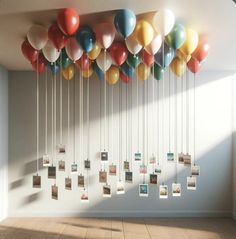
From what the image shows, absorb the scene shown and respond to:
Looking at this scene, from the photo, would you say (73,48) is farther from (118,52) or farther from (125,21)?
(125,21)

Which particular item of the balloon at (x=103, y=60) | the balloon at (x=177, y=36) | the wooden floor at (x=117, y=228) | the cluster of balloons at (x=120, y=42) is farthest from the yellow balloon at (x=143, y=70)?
the wooden floor at (x=117, y=228)

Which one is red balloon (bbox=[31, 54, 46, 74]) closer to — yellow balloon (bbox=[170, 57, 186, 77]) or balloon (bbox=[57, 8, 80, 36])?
balloon (bbox=[57, 8, 80, 36])

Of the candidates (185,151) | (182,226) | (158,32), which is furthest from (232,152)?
(158,32)

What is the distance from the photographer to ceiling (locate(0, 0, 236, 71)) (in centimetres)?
271

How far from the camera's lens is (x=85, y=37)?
3139mm

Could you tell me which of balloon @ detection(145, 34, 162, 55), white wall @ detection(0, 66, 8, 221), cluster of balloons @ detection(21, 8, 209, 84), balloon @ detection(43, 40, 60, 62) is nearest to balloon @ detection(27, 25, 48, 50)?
cluster of balloons @ detection(21, 8, 209, 84)

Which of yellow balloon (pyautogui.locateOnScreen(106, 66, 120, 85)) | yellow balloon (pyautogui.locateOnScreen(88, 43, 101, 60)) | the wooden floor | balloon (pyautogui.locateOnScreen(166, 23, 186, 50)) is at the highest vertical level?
balloon (pyautogui.locateOnScreen(166, 23, 186, 50))

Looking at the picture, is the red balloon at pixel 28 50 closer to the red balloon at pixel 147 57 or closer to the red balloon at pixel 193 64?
the red balloon at pixel 147 57

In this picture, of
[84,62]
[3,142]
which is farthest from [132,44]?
[3,142]

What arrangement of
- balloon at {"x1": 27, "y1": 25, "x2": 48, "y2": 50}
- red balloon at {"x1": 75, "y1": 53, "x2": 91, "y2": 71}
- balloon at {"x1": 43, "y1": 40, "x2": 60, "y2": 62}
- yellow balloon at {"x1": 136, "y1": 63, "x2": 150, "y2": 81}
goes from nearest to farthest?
balloon at {"x1": 27, "y1": 25, "x2": 48, "y2": 50} → balloon at {"x1": 43, "y1": 40, "x2": 60, "y2": 62} → red balloon at {"x1": 75, "y1": 53, "x2": 91, "y2": 71} → yellow balloon at {"x1": 136, "y1": 63, "x2": 150, "y2": 81}

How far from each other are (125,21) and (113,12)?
0.58 feet

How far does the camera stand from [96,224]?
4543 millimetres

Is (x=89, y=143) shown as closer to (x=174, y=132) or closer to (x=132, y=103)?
(x=132, y=103)

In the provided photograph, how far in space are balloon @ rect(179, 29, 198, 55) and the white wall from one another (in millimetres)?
2498
